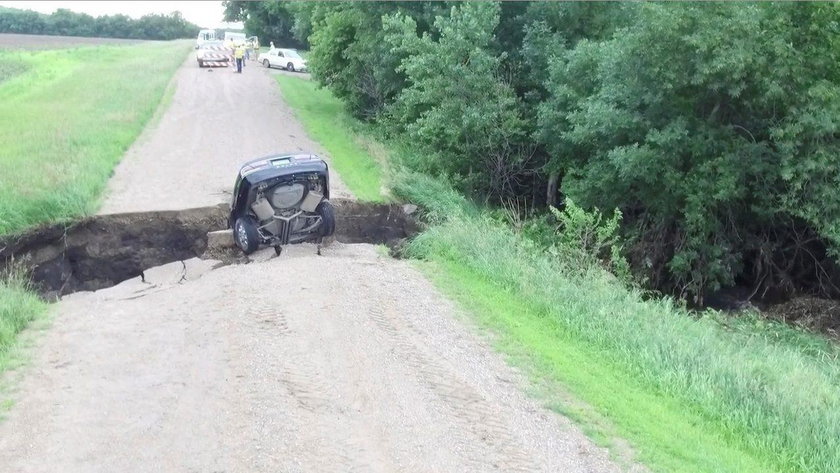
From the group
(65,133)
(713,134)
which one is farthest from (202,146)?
(713,134)

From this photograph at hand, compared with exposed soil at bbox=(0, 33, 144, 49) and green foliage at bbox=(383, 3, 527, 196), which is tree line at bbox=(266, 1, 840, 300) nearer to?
green foliage at bbox=(383, 3, 527, 196)

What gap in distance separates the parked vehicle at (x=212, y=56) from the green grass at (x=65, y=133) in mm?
3677

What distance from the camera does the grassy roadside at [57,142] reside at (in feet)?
38.8

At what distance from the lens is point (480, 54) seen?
19.7 metres

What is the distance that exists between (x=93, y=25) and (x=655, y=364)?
4808 inches

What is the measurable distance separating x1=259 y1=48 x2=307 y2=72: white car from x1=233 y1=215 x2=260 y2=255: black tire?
37432mm

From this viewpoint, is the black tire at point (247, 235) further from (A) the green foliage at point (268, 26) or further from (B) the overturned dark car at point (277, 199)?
(A) the green foliage at point (268, 26)

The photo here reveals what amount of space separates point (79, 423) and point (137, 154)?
14.2 meters

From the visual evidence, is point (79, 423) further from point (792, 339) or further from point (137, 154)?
point (137, 154)

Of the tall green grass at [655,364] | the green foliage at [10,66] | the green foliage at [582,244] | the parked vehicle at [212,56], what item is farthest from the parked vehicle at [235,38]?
the tall green grass at [655,364]

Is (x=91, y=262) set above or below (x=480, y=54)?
below

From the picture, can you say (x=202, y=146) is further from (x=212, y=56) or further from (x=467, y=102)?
(x=212, y=56)

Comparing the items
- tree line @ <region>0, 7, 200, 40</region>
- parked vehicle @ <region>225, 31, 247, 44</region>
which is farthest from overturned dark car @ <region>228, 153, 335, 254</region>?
tree line @ <region>0, 7, 200, 40</region>

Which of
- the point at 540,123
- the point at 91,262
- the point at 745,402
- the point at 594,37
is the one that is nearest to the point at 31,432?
the point at 745,402
